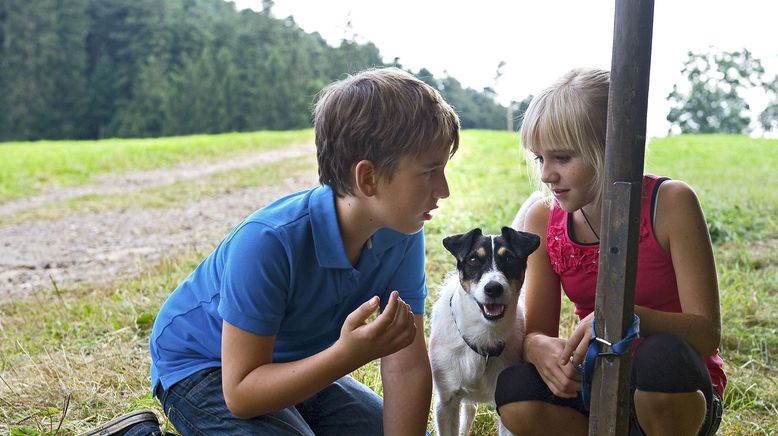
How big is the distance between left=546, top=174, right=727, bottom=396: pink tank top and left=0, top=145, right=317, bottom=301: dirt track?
4.00m

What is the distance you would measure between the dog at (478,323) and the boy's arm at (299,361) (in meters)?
0.63

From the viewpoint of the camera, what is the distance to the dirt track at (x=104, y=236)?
7.04m

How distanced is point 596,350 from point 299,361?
837 mm

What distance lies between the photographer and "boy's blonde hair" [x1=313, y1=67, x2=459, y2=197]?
228 cm

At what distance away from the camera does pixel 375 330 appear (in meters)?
2.07

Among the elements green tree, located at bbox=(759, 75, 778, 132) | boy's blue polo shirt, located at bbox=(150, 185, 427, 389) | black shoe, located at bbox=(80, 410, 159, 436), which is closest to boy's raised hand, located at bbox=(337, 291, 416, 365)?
boy's blue polo shirt, located at bbox=(150, 185, 427, 389)

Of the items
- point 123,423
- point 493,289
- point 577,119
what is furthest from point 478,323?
point 123,423

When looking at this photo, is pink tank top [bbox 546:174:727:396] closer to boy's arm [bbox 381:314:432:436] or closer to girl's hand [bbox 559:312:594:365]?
girl's hand [bbox 559:312:594:365]

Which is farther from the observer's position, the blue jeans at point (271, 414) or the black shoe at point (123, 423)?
the black shoe at point (123, 423)

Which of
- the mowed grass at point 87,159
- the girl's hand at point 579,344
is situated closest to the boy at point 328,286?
the girl's hand at point 579,344

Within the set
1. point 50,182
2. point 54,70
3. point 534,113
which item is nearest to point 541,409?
point 534,113

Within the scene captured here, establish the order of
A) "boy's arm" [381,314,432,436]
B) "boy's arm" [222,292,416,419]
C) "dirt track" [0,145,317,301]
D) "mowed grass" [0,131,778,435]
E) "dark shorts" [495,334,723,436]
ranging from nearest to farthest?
"boy's arm" [222,292,416,419] → "dark shorts" [495,334,723,436] → "boy's arm" [381,314,432,436] → "mowed grass" [0,131,778,435] → "dirt track" [0,145,317,301]

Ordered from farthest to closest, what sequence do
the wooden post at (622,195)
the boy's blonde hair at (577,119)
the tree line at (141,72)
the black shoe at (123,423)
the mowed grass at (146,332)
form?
1. the tree line at (141,72)
2. the mowed grass at (146,332)
3. the black shoe at (123,423)
4. the boy's blonde hair at (577,119)
5. the wooden post at (622,195)

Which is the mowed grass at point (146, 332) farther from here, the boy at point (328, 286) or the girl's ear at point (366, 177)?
the girl's ear at point (366, 177)
